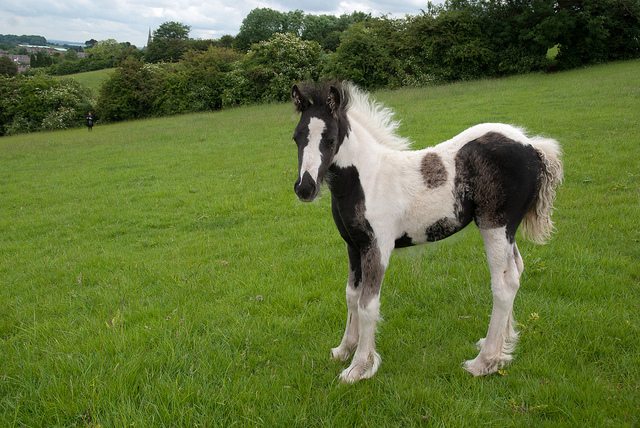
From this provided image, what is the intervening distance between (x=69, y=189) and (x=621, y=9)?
39.2m

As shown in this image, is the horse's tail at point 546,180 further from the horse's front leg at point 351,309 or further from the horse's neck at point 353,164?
the horse's front leg at point 351,309

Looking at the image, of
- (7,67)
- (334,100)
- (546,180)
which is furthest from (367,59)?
(7,67)

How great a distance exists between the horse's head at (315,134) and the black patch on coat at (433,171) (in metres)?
0.87

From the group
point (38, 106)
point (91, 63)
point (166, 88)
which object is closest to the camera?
point (166, 88)

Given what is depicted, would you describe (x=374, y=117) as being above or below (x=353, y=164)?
above

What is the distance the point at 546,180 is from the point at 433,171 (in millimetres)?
1016

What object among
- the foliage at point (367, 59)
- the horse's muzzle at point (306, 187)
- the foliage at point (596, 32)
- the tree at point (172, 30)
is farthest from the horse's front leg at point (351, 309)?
the tree at point (172, 30)

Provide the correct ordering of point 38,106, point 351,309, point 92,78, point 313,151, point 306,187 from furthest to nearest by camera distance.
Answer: point 92,78 → point 38,106 → point 351,309 → point 313,151 → point 306,187

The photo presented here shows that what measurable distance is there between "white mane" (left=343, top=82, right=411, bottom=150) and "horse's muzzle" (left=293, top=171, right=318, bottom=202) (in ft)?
2.99

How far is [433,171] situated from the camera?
382 centimetres

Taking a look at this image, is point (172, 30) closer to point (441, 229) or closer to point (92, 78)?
point (92, 78)

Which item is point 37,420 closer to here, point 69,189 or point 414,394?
point 414,394

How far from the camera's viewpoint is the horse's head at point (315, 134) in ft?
10.5

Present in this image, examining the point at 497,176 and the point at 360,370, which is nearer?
the point at 497,176
